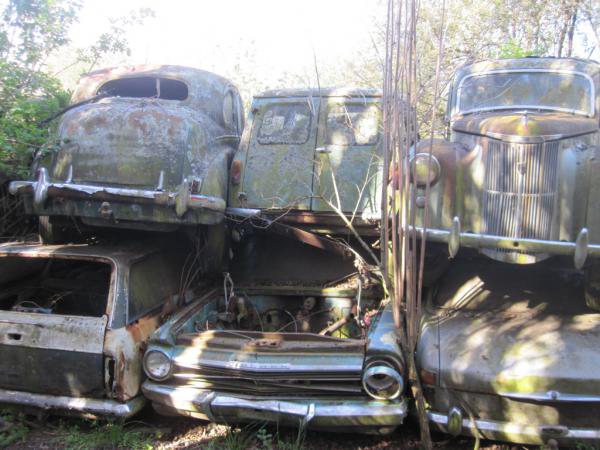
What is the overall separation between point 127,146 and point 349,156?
2312mm

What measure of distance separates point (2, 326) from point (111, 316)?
0.89m

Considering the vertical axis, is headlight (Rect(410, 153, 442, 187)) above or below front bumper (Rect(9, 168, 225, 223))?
above

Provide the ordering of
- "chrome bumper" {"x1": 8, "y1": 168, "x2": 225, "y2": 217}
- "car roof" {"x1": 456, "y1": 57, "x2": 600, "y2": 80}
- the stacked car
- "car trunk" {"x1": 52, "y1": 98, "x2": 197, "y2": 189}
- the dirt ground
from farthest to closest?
"car roof" {"x1": 456, "y1": 57, "x2": 600, "y2": 80}
"car trunk" {"x1": 52, "y1": 98, "x2": 197, "y2": 189}
"chrome bumper" {"x1": 8, "y1": 168, "x2": 225, "y2": 217}
the dirt ground
the stacked car

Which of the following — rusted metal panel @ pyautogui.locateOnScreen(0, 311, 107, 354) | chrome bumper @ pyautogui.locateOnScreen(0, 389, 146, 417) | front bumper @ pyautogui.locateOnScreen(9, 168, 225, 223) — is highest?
front bumper @ pyautogui.locateOnScreen(9, 168, 225, 223)

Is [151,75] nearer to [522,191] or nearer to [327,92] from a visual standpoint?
[327,92]

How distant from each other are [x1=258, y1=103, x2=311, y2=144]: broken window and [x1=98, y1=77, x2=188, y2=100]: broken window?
104 centimetres

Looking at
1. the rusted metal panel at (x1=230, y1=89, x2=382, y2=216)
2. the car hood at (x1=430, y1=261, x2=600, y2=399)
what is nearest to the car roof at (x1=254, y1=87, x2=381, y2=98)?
the rusted metal panel at (x1=230, y1=89, x2=382, y2=216)

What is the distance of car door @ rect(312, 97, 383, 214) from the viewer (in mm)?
5652

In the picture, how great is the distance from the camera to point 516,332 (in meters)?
4.16

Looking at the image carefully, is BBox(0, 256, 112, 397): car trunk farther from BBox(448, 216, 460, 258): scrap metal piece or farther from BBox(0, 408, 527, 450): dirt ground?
BBox(448, 216, 460, 258): scrap metal piece

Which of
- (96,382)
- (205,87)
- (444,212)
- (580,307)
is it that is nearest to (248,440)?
(96,382)

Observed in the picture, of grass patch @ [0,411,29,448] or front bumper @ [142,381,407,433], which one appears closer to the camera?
front bumper @ [142,381,407,433]

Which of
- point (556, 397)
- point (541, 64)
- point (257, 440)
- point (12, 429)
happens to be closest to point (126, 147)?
point (12, 429)

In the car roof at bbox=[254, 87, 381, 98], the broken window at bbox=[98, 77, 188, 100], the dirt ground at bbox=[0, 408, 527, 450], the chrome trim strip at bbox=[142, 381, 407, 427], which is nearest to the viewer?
the chrome trim strip at bbox=[142, 381, 407, 427]
